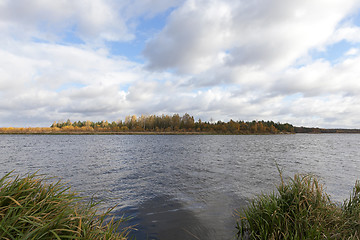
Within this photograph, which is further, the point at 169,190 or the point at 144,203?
the point at 169,190

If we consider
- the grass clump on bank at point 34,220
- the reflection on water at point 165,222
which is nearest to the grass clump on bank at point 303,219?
the reflection on water at point 165,222

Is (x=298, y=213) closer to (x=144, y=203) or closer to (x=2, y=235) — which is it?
(x=2, y=235)

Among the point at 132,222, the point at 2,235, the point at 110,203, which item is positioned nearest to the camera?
the point at 2,235

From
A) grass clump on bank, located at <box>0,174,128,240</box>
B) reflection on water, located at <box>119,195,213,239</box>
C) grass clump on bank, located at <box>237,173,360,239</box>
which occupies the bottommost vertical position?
reflection on water, located at <box>119,195,213,239</box>

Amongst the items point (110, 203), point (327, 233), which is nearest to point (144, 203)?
point (110, 203)

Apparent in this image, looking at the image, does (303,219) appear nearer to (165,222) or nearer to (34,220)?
(165,222)

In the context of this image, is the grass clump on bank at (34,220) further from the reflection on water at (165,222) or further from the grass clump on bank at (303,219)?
the grass clump on bank at (303,219)

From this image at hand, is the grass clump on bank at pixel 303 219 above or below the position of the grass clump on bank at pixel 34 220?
below

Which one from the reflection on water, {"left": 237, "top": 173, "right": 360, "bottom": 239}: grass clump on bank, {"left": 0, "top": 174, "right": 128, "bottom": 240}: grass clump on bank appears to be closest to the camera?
{"left": 0, "top": 174, "right": 128, "bottom": 240}: grass clump on bank

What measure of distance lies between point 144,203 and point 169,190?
11.6ft

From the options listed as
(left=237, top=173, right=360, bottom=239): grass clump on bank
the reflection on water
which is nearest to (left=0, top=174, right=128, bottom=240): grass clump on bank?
the reflection on water

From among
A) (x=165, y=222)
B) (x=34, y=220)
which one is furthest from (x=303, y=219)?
(x=34, y=220)

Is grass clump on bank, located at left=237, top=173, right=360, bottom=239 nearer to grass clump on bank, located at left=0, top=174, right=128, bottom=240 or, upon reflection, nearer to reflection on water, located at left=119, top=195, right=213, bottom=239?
reflection on water, located at left=119, top=195, right=213, bottom=239

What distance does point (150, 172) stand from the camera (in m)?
23.2
